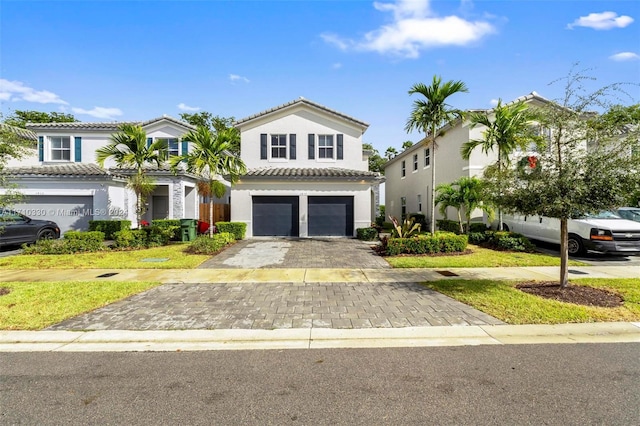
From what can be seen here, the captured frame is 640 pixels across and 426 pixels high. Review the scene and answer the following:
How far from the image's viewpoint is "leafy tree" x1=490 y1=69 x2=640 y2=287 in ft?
19.3

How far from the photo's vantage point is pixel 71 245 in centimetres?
1206

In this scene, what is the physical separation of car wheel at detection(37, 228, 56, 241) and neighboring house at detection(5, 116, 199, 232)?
109 inches

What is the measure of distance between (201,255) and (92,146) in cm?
1516

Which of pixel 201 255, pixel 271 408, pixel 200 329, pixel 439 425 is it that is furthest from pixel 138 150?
pixel 439 425

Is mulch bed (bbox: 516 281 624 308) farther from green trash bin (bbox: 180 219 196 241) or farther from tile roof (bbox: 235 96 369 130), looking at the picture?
green trash bin (bbox: 180 219 196 241)

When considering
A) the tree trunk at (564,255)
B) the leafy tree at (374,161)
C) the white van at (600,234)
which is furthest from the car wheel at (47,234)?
the leafy tree at (374,161)

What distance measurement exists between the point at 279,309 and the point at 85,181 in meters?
17.3

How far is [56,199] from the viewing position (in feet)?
56.9

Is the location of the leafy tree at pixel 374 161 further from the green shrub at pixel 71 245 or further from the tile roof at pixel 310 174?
the green shrub at pixel 71 245

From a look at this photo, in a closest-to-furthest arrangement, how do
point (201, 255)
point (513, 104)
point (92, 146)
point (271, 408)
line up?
point (271, 408), point (201, 255), point (513, 104), point (92, 146)

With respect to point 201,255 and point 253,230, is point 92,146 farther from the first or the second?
point 201,255

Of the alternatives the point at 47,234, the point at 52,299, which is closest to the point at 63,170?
the point at 47,234

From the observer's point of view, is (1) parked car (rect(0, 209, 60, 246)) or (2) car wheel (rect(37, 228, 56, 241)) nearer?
(1) parked car (rect(0, 209, 60, 246))

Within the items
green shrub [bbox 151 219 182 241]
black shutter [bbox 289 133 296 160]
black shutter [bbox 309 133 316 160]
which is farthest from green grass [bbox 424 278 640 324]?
black shutter [bbox 289 133 296 160]
